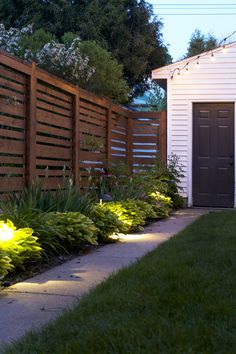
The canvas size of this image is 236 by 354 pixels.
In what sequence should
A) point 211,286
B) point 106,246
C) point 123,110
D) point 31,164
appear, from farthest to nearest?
1. point 123,110
2. point 31,164
3. point 106,246
4. point 211,286

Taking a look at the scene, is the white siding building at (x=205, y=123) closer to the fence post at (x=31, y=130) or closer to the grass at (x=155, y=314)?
the fence post at (x=31, y=130)

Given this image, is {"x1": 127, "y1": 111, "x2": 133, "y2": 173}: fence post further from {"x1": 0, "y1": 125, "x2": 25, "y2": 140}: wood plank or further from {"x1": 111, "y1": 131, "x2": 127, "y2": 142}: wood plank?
{"x1": 0, "y1": 125, "x2": 25, "y2": 140}: wood plank

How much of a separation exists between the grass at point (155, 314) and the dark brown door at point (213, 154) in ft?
25.2

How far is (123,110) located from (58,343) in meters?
10.2

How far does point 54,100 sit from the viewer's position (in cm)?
909

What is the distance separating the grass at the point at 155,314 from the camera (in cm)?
308

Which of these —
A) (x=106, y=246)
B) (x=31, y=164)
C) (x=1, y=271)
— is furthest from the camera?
(x=31, y=164)

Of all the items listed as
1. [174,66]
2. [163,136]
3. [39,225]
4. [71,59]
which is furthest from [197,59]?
[39,225]

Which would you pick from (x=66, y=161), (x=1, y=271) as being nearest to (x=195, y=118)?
(x=66, y=161)

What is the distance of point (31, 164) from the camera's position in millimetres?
7918

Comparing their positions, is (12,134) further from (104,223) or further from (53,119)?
(104,223)

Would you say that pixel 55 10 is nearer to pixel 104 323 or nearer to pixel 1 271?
pixel 1 271

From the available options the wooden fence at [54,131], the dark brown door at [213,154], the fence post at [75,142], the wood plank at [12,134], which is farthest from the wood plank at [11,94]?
the dark brown door at [213,154]

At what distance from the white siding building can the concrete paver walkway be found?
561 cm
